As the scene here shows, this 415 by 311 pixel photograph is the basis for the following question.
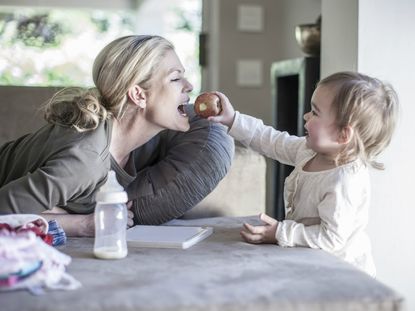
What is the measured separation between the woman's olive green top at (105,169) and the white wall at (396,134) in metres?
0.49

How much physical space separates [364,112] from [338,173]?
15 cm

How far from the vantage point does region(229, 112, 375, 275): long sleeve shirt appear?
4.33 feet

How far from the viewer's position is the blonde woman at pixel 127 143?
144cm

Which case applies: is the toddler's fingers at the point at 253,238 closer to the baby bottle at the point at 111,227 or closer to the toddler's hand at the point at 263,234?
the toddler's hand at the point at 263,234

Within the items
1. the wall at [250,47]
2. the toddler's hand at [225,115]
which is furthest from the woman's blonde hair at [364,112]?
the wall at [250,47]

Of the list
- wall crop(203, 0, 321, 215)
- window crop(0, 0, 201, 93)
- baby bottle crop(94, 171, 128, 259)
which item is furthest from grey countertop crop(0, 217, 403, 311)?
window crop(0, 0, 201, 93)

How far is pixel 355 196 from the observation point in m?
1.34

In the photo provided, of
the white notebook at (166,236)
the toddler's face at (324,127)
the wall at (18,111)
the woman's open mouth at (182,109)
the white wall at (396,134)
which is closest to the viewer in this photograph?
the white notebook at (166,236)

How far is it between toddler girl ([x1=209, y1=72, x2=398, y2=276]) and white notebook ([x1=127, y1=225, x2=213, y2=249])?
4.3 inches

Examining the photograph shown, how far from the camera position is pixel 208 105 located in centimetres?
166

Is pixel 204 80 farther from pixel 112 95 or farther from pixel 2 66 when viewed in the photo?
pixel 112 95

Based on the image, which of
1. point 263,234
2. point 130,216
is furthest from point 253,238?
point 130,216

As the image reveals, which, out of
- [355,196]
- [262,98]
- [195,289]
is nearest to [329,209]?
[355,196]

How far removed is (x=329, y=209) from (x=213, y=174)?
1.59ft
